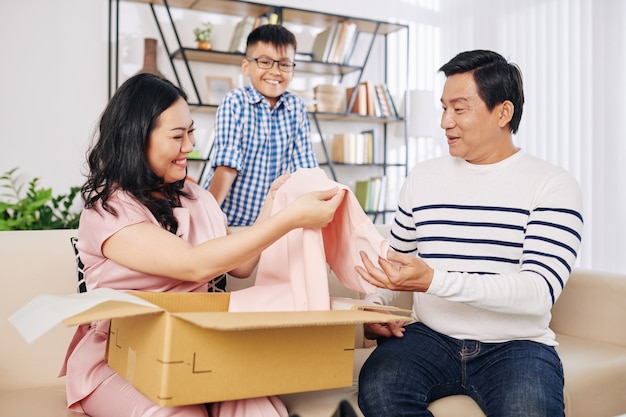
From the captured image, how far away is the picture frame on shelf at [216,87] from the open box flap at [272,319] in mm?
3710

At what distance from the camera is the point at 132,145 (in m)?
1.54

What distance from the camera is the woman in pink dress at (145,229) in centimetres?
140

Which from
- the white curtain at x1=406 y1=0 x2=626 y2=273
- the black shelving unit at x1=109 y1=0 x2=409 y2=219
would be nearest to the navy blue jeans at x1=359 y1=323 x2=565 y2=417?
the white curtain at x1=406 y1=0 x2=626 y2=273

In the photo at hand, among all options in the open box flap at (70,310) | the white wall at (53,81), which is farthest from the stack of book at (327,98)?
the open box flap at (70,310)

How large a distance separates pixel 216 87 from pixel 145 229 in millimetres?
3504

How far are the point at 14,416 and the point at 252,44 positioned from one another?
1.93 metres

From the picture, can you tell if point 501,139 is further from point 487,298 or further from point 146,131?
point 146,131

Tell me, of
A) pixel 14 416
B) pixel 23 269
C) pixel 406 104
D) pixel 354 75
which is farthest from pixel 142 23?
pixel 14 416

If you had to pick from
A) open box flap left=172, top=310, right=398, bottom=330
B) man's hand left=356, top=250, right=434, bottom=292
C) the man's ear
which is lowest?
open box flap left=172, top=310, right=398, bottom=330

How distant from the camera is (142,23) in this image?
462cm

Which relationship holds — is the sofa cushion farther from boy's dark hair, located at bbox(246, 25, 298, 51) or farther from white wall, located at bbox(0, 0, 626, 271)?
white wall, located at bbox(0, 0, 626, 271)

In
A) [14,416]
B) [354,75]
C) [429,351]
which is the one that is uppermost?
[354,75]

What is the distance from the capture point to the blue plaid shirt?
2721 mm

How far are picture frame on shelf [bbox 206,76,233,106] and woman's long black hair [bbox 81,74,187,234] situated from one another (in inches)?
127
